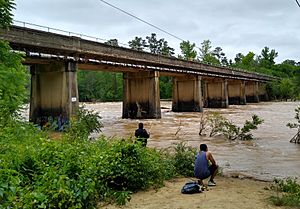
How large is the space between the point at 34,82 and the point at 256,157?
19088mm

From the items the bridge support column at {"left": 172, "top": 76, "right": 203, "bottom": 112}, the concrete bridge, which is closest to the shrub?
the concrete bridge

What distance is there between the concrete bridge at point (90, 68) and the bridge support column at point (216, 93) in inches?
195

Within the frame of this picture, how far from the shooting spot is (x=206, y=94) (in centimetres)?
6544

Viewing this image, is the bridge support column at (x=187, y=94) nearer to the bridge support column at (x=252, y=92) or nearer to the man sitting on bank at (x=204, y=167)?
the bridge support column at (x=252, y=92)

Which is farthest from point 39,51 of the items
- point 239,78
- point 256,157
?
point 239,78

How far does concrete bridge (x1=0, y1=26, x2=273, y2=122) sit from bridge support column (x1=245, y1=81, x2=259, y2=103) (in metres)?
28.5

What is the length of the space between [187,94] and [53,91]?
1061 inches

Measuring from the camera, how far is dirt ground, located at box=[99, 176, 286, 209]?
24.2ft

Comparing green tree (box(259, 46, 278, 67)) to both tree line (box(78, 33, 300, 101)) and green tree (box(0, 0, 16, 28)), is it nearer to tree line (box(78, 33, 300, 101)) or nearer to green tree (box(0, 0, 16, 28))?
tree line (box(78, 33, 300, 101))

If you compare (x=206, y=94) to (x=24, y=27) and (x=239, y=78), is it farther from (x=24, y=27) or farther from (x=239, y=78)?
(x=24, y=27)

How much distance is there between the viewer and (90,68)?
121ft

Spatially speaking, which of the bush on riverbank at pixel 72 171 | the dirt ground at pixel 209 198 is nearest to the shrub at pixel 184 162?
the bush on riverbank at pixel 72 171

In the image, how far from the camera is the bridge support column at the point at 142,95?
3884 centimetres

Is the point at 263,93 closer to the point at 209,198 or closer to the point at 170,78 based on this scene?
the point at 170,78
